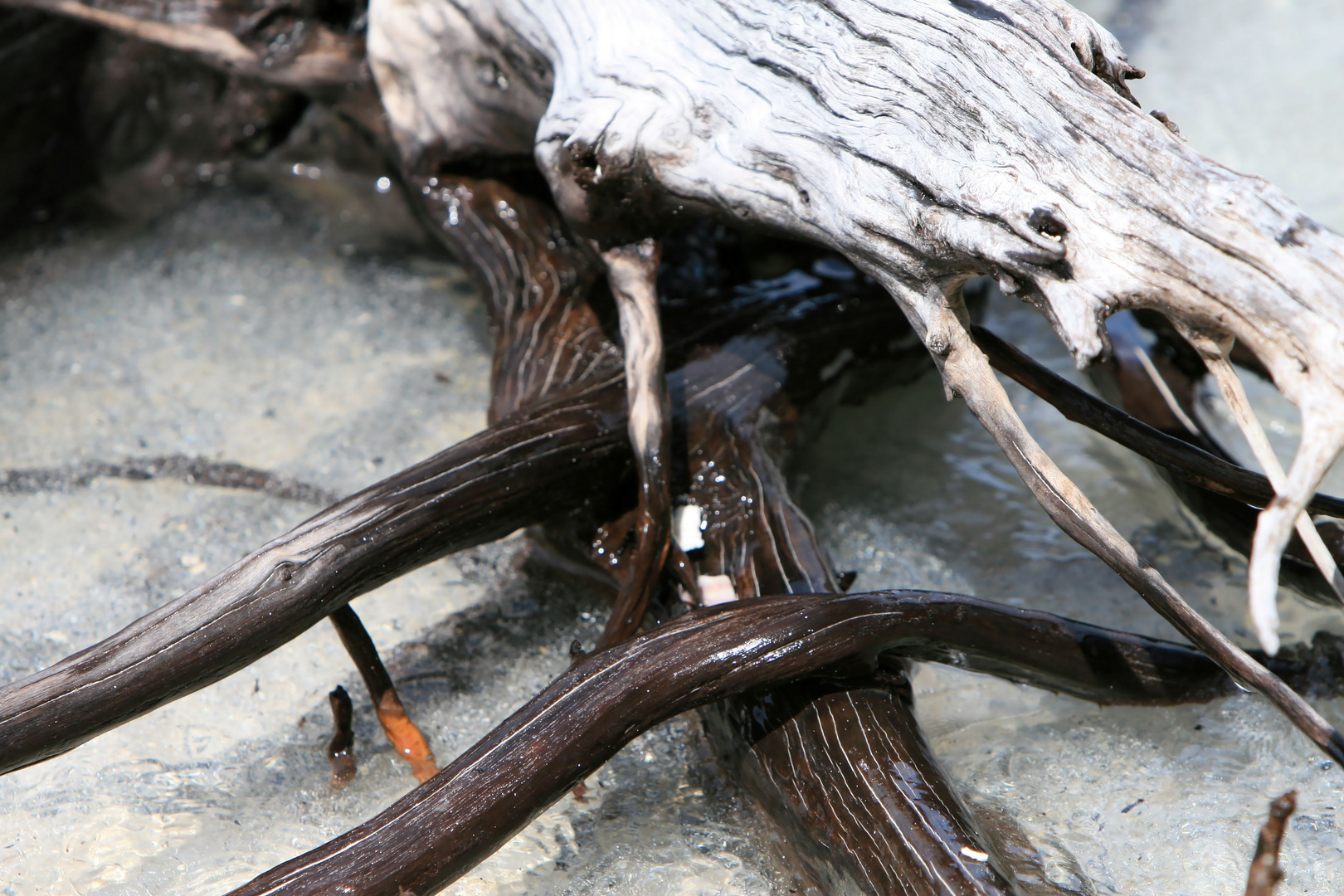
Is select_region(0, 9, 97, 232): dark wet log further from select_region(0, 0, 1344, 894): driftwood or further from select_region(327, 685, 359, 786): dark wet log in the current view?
select_region(327, 685, 359, 786): dark wet log

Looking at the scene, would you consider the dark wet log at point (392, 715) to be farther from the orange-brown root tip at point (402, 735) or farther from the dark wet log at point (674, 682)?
the dark wet log at point (674, 682)

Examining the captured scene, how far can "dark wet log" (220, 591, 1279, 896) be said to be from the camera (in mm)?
1465

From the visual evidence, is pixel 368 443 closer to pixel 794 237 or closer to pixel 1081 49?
pixel 794 237

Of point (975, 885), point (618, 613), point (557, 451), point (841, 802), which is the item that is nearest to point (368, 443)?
point (557, 451)

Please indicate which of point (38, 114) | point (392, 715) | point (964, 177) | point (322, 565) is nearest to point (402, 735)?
point (392, 715)

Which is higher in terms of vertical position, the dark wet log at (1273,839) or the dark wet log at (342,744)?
the dark wet log at (1273,839)

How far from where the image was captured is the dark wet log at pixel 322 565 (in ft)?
5.38

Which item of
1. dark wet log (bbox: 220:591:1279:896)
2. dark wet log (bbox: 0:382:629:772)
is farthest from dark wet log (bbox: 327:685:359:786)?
dark wet log (bbox: 220:591:1279:896)

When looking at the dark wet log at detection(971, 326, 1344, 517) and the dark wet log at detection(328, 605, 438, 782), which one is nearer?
the dark wet log at detection(971, 326, 1344, 517)

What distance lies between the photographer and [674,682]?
1.63 metres

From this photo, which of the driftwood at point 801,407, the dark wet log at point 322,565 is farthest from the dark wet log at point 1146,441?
the dark wet log at point 322,565

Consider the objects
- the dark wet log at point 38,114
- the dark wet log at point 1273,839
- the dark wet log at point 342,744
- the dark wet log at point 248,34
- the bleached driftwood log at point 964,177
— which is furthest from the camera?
the dark wet log at point 38,114

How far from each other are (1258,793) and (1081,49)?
1.37m

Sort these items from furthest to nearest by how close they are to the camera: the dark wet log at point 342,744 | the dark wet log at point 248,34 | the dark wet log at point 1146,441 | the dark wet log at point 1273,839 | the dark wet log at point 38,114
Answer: the dark wet log at point 38,114 → the dark wet log at point 248,34 → the dark wet log at point 342,744 → the dark wet log at point 1146,441 → the dark wet log at point 1273,839
